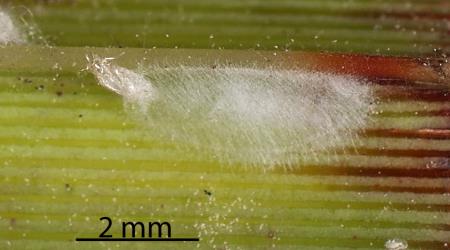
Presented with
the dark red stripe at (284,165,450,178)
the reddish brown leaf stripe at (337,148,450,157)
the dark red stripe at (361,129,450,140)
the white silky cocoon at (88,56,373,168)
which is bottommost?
the dark red stripe at (284,165,450,178)

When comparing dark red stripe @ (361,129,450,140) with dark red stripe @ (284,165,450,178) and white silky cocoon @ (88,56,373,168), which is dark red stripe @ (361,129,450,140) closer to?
white silky cocoon @ (88,56,373,168)

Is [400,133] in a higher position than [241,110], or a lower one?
lower

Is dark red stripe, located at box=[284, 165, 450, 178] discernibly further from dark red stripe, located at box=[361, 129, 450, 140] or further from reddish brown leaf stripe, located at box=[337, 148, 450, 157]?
dark red stripe, located at box=[361, 129, 450, 140]

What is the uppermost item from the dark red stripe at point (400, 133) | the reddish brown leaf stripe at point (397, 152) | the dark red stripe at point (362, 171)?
the dark red stripe at point (400, 133)

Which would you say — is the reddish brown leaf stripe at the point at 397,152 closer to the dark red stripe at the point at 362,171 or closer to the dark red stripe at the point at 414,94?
the dark red stripe at the point at 362,171

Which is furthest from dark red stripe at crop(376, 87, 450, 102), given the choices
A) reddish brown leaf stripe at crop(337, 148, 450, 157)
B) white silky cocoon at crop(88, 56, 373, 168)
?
reddish brown leaf stripe at crop(337, 148, 450, 157)

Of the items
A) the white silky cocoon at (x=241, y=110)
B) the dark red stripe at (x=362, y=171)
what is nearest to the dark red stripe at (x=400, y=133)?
the white silky cocoon at (x=241, y=110)

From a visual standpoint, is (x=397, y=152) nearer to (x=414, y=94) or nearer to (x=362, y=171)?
(x=362, y=171)

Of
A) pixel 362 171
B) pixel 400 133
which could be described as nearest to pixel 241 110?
pixel 362 171

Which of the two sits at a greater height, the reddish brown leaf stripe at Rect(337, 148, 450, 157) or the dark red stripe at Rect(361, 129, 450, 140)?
the dark red stripe at Rect(361, 129, 450, 140)
